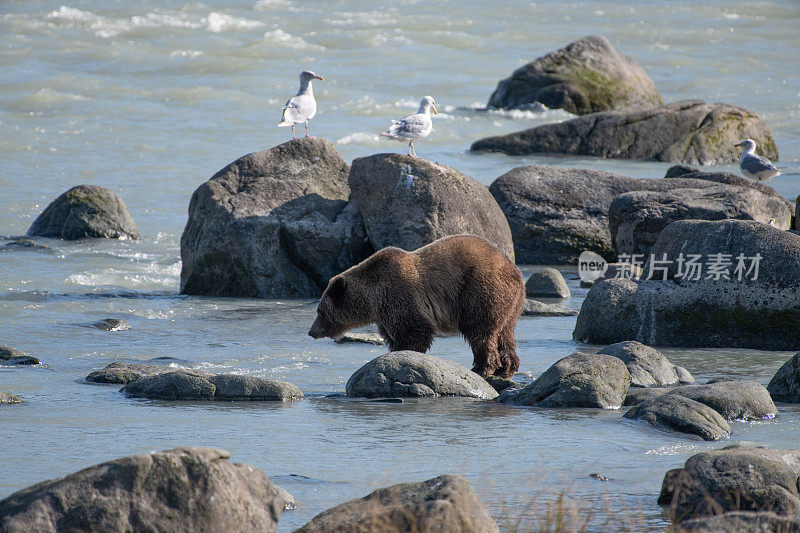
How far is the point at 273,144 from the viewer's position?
26766 mm

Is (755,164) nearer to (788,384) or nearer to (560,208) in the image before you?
(560,208)

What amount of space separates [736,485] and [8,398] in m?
5.05

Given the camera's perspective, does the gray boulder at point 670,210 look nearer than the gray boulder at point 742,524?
No

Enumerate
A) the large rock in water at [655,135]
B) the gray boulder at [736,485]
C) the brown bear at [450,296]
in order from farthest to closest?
the large rock in water at [655,135] < the brown bear at [450,296] < the gray boulder at [736,485]

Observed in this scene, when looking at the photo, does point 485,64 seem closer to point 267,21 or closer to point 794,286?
point 267,21

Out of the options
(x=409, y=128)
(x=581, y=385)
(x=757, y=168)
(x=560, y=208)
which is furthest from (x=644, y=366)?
(x=757, y=168)

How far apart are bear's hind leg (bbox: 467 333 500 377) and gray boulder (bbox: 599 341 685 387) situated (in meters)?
0.94

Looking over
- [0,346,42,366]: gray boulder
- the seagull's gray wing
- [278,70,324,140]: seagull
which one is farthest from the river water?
the seagull's gray wing

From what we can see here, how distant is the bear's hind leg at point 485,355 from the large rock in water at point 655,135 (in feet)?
51.7

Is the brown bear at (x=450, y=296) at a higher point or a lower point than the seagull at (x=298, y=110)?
lower

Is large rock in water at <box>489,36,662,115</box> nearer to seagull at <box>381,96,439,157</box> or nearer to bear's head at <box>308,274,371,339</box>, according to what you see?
seagull at <box>381,96,439,157</box>

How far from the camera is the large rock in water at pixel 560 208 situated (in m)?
16.2

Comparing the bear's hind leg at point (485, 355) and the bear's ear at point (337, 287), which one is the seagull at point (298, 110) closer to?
the bear's ear at point (337, 287)

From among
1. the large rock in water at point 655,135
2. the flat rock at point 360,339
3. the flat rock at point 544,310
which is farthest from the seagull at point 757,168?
the flat rock at point 360,339
